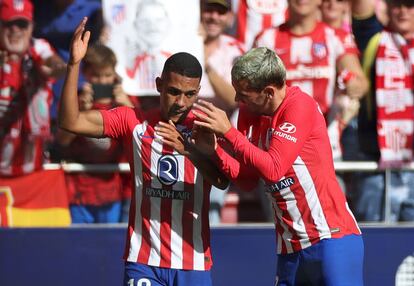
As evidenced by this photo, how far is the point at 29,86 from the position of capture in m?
6.92

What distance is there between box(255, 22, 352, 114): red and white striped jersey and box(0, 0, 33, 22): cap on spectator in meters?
1.72

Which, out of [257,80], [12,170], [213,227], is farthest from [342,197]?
[12,170]

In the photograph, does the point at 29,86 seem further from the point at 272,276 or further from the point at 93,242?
the point at 272,276

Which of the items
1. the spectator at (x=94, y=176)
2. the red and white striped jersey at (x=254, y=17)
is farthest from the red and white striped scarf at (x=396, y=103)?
the spectator at (x=94, y=176)

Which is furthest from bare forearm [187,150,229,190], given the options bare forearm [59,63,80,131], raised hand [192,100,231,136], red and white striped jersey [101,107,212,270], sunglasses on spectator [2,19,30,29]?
sunglasses on spectator [2,19,30,29]

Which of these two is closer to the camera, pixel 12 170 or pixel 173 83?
pixel 173 83

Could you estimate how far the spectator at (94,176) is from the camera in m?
6.86

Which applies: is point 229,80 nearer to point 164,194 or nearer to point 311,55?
point 311,55

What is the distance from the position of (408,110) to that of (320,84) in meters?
0.66

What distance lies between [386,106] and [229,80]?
1.15 m

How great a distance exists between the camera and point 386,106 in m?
6.73

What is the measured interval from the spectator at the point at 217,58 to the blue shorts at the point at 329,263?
2.08 metres

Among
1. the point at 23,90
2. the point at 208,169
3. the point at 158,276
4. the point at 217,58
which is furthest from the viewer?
the point at 23,90

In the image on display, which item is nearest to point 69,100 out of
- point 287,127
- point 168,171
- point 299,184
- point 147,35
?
point 168,171
